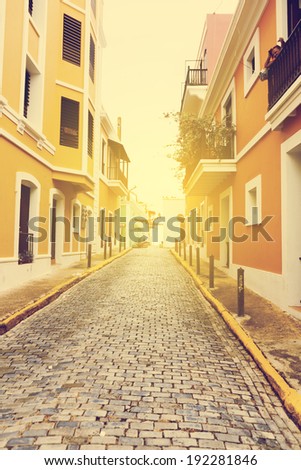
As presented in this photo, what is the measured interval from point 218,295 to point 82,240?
9806 millimetres

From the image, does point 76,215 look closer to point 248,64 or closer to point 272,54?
point 248,64

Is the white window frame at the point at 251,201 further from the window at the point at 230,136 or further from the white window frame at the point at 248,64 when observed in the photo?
Result: the white window frame at the point at 248,64

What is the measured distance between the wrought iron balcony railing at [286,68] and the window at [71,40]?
893 cm

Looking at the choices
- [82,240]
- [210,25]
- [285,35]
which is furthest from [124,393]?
[210,25]

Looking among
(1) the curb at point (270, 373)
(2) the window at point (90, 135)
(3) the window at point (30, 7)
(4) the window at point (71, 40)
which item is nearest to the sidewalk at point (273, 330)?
(1) the curb at point (270, 373)

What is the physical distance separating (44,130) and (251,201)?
689 cm

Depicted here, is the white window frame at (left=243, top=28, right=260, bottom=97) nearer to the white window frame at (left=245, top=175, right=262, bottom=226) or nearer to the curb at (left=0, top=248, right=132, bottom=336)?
the white window frame at (left=245, top=175, right=262, bottom=226)

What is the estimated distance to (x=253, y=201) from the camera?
9.59m

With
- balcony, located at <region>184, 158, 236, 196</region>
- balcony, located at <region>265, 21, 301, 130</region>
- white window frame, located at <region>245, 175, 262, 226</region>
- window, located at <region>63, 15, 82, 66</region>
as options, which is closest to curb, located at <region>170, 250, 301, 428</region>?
white window frame, located at <region>245, 175, 262, 226</region>

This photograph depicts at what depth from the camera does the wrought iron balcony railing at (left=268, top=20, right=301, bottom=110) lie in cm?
596

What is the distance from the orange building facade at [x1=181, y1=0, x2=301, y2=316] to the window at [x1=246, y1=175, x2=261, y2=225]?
2 cm

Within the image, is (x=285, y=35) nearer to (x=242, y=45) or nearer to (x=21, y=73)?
(x=242, y=45)

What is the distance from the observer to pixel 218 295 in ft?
27.6
